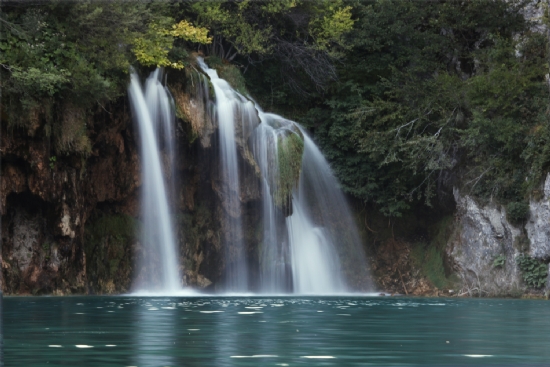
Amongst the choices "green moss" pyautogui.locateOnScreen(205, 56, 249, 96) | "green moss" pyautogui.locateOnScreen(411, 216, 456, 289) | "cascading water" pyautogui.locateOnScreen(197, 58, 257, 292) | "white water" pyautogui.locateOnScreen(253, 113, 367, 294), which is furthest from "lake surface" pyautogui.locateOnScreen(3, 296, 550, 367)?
"green moss" pyautogui.locateOnScreen(411, 216, 456, 289)

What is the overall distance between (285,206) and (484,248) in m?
8.54

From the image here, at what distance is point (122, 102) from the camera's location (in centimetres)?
3297

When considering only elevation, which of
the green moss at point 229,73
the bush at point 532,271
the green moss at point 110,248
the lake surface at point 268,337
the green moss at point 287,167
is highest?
the green moss at point 229,73

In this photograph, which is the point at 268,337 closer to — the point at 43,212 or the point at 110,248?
the point at 43,212

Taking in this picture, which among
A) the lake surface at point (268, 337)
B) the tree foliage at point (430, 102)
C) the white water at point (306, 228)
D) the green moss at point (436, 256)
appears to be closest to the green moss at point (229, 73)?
the white water at point (306, 228)

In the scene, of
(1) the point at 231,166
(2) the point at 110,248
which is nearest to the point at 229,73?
(1) the point at 231,166

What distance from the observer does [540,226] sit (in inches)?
1384

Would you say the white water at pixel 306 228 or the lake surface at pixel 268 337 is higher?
the white water at pixel 306 228

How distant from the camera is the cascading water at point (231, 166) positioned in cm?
3469

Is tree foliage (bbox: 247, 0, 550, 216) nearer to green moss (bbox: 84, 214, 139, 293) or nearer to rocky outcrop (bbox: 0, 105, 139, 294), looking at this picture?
green moss (bbox: 84, 214, 139, 293)

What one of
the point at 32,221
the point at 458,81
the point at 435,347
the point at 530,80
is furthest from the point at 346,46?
the point at 435,347

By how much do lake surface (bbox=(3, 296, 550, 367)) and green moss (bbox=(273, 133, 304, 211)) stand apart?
1491cm

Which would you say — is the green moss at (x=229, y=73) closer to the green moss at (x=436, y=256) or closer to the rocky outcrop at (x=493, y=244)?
the rocky outcrop at (x=493, y=244)

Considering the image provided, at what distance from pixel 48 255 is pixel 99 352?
2090 centimetres
